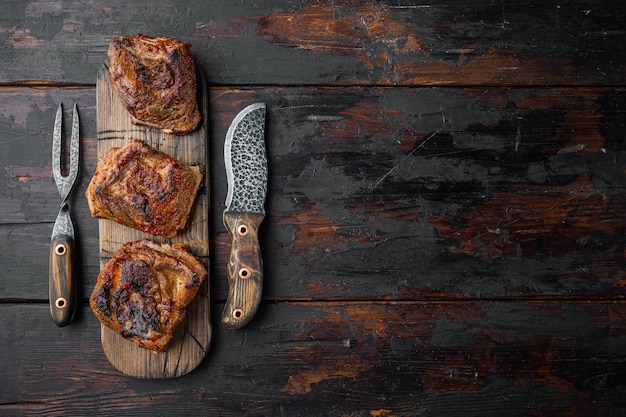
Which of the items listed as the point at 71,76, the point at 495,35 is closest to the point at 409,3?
the point at 495,35

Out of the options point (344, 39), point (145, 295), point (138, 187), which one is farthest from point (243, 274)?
point (344, 39)

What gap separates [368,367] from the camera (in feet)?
7.80

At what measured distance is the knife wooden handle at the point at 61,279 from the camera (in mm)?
2238

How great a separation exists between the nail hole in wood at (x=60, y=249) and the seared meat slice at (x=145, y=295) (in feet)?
0.58

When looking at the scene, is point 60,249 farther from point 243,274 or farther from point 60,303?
point 243,274

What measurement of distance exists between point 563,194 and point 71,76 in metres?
1.88

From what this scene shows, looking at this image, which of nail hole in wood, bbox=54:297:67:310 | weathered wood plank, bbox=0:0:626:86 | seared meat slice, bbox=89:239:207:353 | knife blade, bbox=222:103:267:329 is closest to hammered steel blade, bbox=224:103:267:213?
knife blade, bbox=222:103:267:329

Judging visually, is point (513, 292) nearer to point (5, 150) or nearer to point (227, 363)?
point (227, 363)

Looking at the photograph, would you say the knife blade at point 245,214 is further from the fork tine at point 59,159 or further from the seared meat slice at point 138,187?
the fork tine at point 59,159

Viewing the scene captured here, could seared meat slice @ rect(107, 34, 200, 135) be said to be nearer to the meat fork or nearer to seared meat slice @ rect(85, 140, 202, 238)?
A: seared meat slice @ rect(85, 140, 202, 238)

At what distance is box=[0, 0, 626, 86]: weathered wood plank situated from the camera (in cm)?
229

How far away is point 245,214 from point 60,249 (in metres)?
0.67

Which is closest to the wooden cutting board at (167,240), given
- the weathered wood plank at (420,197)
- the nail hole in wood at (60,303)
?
the weathered wood plank at (420,197)

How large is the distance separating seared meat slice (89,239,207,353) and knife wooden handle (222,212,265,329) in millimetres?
147
